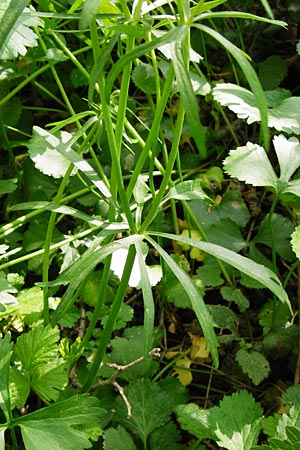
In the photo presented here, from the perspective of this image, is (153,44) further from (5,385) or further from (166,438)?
(166,438)

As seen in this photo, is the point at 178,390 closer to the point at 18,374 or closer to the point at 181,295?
the point at 181,295

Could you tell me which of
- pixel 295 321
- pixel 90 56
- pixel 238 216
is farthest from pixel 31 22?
pixel 295 321

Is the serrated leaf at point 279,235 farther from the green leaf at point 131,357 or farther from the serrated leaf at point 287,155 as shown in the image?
the green leaf at point 131,357

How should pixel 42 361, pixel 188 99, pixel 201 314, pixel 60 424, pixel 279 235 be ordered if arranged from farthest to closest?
pixel 279 235 → pixel 42 361 → pixel 60 424 → pixel 201 314 → pixel 188 99

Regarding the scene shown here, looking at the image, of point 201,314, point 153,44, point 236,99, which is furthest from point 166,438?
point 153,44

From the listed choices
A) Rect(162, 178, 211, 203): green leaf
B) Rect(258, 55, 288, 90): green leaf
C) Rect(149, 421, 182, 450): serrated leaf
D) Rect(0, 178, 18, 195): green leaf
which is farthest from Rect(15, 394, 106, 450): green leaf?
Rect(258, 55, 288, 90): green leaf

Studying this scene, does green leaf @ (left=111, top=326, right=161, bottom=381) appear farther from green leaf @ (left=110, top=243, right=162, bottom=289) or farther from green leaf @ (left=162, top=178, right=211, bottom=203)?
green leaf @ (left=162, top=178, right=211, bottom=203)
